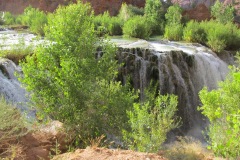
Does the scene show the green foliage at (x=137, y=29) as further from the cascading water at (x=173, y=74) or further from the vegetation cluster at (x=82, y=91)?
the vegetation cluster at (x=82, y=91)

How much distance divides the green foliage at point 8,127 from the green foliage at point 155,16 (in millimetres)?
12744

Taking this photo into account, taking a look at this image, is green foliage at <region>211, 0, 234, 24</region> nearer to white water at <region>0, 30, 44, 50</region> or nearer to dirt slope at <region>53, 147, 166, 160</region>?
white water at <region>0, 30, 44, 50</region>

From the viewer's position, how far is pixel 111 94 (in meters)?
5.91

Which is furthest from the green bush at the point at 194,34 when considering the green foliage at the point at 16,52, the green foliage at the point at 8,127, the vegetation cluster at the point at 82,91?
the green foliage at the point at 8,127

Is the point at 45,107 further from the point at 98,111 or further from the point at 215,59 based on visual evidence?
the point at 215,59

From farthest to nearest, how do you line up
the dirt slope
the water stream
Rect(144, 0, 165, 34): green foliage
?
1. Rect(144, 0, 165, 34): green foliage
2. the water stream
3. the dirt slope

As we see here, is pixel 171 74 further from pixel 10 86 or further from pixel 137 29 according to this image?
pixel 10 86

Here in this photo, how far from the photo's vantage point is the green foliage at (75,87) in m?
5.71

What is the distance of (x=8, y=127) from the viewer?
493 cm

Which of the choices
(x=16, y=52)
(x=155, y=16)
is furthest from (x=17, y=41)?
(x=155, y=16)

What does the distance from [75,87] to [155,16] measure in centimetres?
1339

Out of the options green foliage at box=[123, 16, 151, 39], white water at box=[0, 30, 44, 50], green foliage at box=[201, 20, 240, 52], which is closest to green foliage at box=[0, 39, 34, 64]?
white water at box=[0, 30, 44, 50]

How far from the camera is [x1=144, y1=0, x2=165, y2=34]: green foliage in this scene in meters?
17.7

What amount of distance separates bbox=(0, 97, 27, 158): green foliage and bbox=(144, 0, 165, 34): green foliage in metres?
12.7
